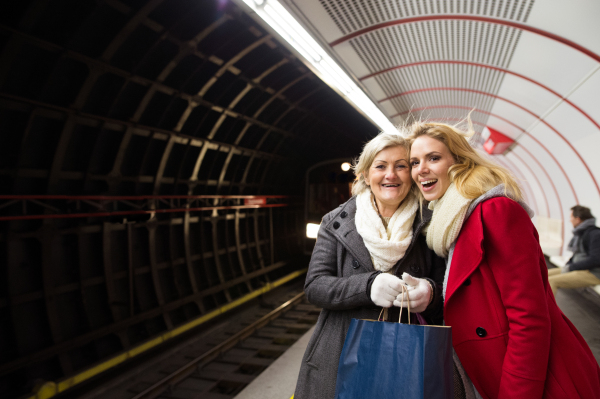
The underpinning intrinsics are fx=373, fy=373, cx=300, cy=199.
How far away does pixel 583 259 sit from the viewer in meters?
5.62

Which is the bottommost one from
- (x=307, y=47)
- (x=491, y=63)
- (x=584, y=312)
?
(x=584, y=312)

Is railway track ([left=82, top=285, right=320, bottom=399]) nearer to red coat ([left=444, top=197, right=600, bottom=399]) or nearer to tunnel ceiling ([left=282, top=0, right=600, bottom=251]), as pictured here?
red coat ([left=444, top=197, right=600, bottom=399])

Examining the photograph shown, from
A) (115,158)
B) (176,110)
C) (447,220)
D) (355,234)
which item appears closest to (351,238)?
(355,234)

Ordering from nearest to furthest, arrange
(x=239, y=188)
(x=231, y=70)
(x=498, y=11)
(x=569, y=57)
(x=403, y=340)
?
(x=403, y=340) → (x=498, y=11) → (x=569, y=57) → (x=231, y=70) → (x=239, y=188)

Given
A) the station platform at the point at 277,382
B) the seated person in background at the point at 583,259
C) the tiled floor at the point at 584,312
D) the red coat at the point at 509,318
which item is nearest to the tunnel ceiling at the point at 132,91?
the station platform at the point at 277,382

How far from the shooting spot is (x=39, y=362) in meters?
4.86

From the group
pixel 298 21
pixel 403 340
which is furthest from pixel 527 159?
pixel 403 340

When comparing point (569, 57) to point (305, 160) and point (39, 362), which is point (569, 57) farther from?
point (305, 160)

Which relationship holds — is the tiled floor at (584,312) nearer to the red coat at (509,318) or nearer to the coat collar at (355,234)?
the red coat at (509,318)

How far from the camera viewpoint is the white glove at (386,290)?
1.74 m

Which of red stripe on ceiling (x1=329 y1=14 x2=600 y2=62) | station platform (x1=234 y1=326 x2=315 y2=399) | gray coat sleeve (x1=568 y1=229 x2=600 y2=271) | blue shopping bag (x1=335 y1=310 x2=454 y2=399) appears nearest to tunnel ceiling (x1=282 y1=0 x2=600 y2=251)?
red stripe on ceiling (x1=329 y1=14 x2=600 y2=62)

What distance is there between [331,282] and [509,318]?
82 cm

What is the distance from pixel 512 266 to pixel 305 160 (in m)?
11.4

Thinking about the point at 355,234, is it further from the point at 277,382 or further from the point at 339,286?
the point at 277,382
